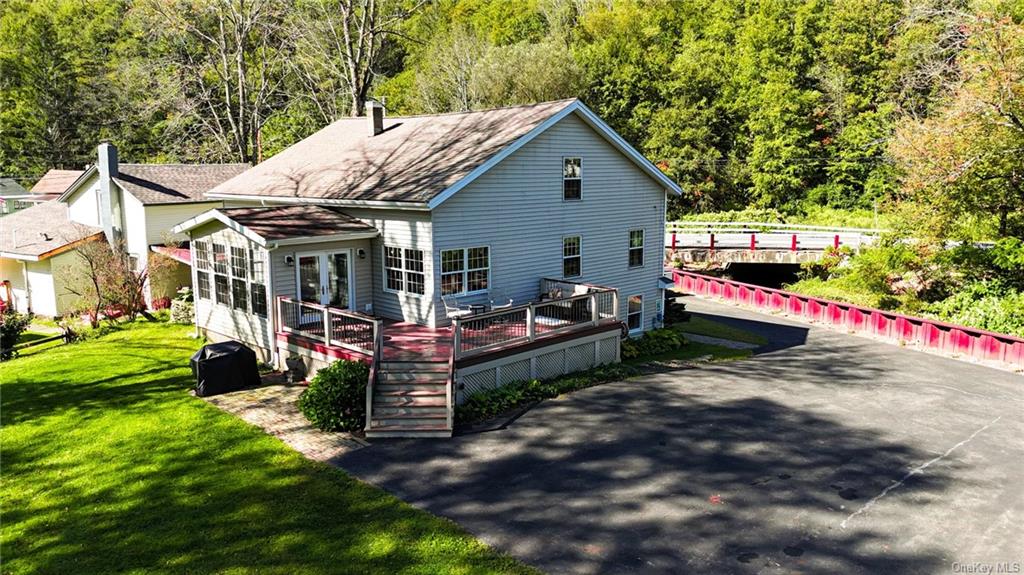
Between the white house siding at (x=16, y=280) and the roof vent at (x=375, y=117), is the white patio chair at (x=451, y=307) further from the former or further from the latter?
the white house siding at (x=16, y=280)

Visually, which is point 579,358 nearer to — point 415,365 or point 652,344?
point 652,344

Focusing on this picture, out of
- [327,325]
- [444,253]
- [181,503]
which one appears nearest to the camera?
[181,503]

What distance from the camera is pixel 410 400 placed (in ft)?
46.8

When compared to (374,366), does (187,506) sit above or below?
below

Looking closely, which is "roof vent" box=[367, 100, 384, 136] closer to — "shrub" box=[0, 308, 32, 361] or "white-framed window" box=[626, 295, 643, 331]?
"white-framed window" box=[626, 295, 643, 331]

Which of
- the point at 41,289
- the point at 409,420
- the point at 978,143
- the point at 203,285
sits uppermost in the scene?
the point at 978,143

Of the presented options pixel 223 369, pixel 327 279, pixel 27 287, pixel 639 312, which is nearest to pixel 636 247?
pixel 639 312

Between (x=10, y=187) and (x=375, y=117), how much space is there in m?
51.1

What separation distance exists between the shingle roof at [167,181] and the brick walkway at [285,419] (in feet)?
44.7

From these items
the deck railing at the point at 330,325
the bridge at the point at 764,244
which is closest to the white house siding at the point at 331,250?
the deck railing at the point at 330,325

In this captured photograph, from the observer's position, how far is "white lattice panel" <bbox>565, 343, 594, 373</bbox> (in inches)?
714

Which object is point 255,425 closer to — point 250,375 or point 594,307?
point 250,375

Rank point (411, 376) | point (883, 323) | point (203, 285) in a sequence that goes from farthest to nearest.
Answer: point (883, 323) < point (203, 285) < point (411, 376)

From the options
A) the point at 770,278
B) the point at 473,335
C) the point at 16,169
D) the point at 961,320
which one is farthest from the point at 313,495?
the point at 16,169
